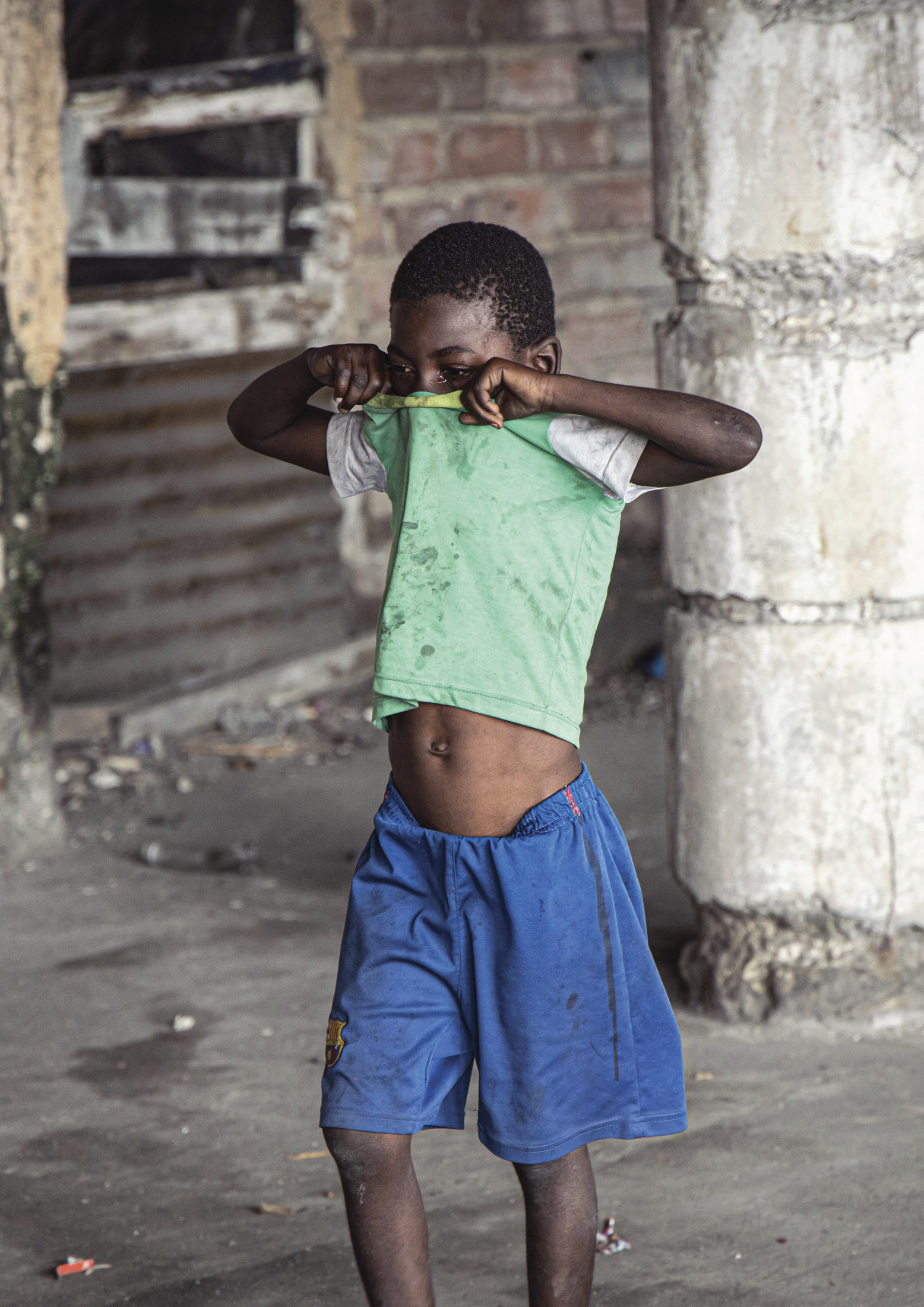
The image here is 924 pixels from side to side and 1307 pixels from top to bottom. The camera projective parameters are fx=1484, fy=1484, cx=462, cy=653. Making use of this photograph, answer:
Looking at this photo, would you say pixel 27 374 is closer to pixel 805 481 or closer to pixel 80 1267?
pixel 805 481

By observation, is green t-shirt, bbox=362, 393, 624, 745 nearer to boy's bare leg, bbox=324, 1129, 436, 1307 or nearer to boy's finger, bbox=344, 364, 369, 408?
boy's finger, bbox=344, 364, 369, 408

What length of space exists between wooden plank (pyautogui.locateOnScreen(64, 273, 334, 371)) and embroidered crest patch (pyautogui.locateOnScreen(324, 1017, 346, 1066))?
3.48m

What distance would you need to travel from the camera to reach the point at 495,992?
1972 mm

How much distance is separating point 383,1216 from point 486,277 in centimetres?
123

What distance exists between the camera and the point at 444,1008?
199cm

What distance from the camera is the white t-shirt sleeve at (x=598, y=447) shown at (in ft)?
6.47

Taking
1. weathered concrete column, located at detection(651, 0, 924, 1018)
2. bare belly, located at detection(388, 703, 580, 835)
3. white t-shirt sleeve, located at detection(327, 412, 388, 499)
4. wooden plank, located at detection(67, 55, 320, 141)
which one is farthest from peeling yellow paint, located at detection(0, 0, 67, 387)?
bare belly, located at detection(388, 703, 580, 835)

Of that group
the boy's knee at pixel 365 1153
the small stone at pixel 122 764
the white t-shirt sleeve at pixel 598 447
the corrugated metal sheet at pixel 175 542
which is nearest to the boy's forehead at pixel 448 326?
the white t-shirt sleeve at pixel 598 447

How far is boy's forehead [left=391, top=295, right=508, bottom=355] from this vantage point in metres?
→ 1.92

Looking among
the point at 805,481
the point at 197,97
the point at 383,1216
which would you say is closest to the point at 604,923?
the point at 383,1216

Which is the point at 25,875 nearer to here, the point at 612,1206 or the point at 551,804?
the point at 612,1206

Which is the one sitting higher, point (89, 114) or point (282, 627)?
point (89, 114)

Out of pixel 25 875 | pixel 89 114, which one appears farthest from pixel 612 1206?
pixel 89 114

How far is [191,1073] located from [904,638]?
1.79 m
